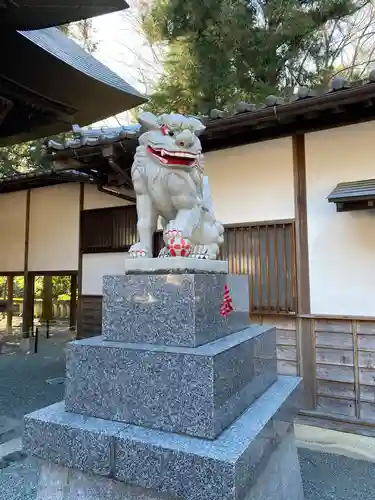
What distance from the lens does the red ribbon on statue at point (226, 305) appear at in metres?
2.44

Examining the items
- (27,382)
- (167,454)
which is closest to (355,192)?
(167,454)

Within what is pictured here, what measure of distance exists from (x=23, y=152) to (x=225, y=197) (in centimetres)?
716

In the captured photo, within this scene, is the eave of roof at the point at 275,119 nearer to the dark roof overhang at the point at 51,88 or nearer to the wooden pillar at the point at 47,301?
the dark roof overhang at the point at 51,88

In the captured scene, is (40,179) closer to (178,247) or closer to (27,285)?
(27,285)

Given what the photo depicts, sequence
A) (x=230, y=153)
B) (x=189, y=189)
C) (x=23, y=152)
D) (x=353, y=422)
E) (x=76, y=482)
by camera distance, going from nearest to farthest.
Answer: (x=76, y=482), (x=189, y=189), (x=353, y=422), (x=230, y=153), (x=23, y=152)

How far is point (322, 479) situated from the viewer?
3443mm

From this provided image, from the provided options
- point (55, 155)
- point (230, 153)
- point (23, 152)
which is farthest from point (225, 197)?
point (23, 152)

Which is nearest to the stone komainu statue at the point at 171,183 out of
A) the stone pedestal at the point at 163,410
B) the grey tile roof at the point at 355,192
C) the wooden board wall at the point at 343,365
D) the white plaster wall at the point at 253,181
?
the stone pedestal at the point at 163,410

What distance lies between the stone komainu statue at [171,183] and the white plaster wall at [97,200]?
498 centimetres

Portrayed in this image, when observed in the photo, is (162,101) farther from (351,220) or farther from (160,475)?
(160,475)

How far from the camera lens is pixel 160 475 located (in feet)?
5.70

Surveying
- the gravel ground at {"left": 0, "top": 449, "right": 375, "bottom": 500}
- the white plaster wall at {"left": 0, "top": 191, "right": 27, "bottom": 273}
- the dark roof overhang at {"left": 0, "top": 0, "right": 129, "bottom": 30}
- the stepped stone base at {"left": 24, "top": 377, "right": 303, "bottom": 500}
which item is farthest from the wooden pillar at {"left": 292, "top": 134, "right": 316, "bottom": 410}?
the white plaster wall at {"left": 0, "top": 191, "right": 27, "bottom": 273}

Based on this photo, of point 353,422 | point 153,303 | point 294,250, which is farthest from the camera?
point 294,250

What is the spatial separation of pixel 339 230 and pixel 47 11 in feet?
13.9
